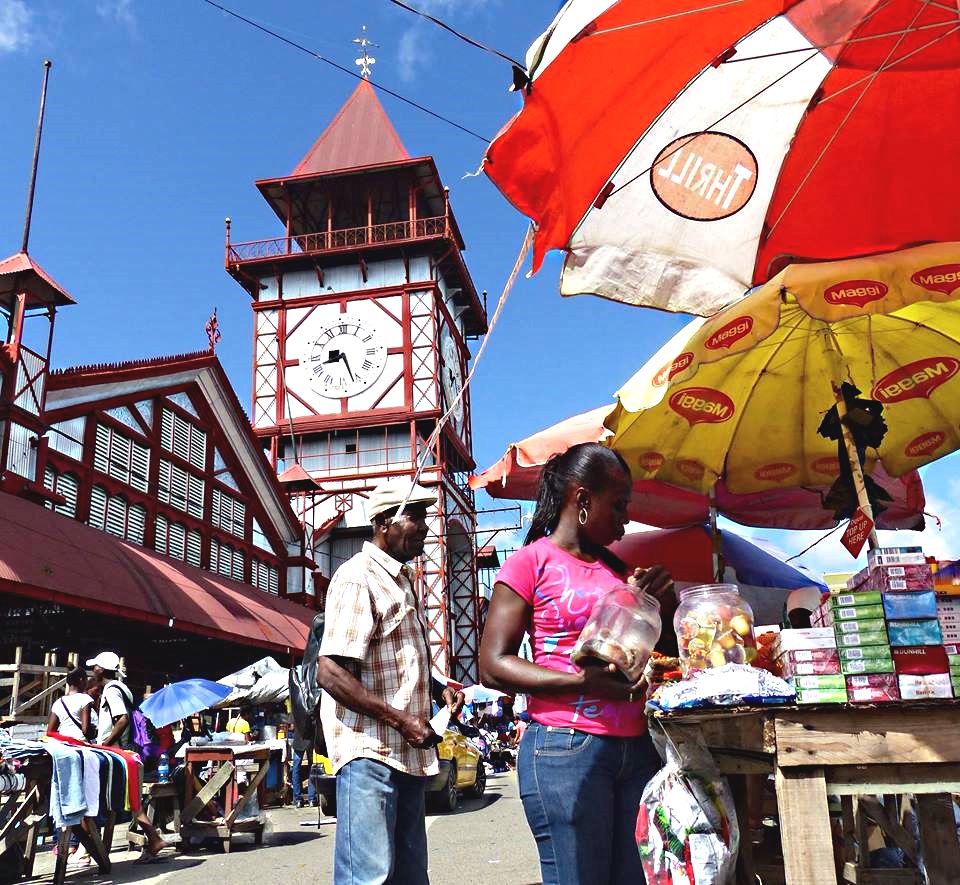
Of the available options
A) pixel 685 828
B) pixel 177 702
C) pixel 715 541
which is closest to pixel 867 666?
pixel 685 828

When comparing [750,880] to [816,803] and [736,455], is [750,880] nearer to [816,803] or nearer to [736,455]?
[816,803]

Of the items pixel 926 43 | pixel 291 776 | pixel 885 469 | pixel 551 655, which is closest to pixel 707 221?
pixel 926 43

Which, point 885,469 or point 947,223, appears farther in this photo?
point 885,469

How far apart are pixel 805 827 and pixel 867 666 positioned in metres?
0.45

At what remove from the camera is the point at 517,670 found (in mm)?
2482

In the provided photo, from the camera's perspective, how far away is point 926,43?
12.8 ft

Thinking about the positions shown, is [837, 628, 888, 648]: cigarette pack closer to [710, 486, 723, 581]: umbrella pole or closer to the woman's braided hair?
the woman's braided hair

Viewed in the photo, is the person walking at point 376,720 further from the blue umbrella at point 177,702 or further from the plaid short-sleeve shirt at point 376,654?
the blue umbrella at point 177,702

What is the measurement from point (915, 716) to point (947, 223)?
2.84 m

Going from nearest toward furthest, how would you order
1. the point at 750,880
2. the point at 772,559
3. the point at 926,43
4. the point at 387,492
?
the point at 750,880 < the point at 387,492 < the point at 926,43 < the point at 772,559

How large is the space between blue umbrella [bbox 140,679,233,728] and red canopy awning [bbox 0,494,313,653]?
2775 millimetres

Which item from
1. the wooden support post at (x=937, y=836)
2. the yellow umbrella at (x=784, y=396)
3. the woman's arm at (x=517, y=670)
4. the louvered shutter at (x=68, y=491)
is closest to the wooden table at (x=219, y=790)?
the yellow umbrella at (x=784, y=396)

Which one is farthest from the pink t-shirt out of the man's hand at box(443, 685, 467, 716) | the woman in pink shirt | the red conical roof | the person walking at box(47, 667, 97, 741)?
the red conical roof

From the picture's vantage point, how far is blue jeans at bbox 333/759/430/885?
2.91 m
